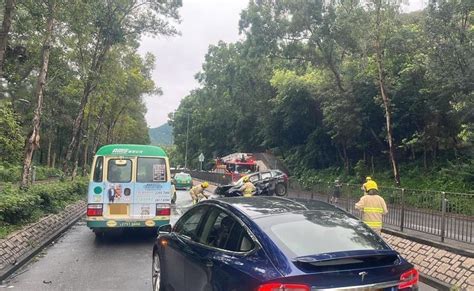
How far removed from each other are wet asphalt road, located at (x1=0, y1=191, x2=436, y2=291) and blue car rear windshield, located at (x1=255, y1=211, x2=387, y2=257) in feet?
12.3

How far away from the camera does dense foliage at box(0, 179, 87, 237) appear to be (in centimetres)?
1069

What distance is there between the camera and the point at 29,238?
10570 millimetres

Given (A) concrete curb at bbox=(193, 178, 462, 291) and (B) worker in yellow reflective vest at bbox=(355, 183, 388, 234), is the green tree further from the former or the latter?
(A) concrete curb at bbox=(193, 178, 462, 291)

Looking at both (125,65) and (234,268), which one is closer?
(234,268)

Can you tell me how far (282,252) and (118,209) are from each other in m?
8.59

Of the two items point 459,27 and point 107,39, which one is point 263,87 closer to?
point 107,39

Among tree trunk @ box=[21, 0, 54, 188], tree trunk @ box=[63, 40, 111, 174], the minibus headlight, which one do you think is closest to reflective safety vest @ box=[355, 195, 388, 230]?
the minibus headlight

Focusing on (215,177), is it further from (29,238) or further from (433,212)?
(433,212)

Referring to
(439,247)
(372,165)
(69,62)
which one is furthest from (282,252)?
(372,165)

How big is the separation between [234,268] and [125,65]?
31.0 meters

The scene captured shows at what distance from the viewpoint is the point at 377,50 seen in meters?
23.9

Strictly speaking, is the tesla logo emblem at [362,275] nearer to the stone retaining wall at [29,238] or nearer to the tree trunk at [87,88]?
the stone retaining wall at [29,238]

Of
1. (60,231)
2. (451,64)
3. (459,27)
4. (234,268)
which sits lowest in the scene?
(60,231)

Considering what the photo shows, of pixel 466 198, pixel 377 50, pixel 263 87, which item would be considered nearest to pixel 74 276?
pixel 466 198
